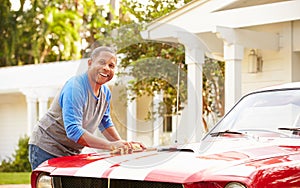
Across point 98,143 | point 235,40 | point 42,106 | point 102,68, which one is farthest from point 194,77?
point 42,106

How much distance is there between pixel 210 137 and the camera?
16.0 ft

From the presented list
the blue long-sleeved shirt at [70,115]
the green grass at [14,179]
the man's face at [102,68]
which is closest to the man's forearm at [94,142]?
the blue long-sleeved shirt at [70,115]

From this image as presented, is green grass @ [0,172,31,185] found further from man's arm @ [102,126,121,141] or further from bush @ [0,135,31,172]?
man's arm @ [102,126,121,141]

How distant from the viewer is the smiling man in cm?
487

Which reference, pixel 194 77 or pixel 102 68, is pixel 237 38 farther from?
pixel 102 68

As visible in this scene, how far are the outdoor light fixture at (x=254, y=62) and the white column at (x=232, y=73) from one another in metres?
0.91

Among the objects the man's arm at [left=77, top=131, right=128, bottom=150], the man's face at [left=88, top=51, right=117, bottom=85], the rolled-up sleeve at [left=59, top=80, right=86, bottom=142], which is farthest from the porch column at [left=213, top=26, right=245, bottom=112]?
the man's arm at [left=77, top=131, right=128, bottom=150]

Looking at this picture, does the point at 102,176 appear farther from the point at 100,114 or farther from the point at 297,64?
the point at 297,64

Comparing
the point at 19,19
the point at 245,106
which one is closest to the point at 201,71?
the point at 245,106

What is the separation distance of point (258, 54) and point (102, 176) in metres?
7.60

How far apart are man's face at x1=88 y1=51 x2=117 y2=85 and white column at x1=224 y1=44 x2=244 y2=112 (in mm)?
5310

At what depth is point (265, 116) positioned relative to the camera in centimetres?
489

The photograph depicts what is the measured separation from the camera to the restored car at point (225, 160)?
3.51 metres

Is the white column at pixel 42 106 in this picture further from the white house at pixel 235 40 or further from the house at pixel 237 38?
the house at pixel 237 38
